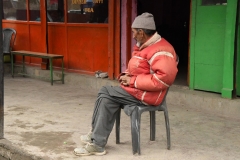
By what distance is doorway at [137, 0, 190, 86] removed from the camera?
11.5 meters

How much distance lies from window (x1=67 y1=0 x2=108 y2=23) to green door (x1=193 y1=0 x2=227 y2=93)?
226 cm

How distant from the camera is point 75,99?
7332mm

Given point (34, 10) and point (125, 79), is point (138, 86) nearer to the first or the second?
point (125, 79)

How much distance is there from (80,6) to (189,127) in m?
4.21

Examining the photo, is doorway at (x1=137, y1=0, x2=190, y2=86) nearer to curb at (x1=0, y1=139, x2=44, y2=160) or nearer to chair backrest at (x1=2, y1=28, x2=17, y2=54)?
chair backrest at (x1=2, y1=28, x2=17, y2=54)

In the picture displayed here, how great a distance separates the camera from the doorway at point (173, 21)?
37.8 feet

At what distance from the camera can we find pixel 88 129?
5414 mm

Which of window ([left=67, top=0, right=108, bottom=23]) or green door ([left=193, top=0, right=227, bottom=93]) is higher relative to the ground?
window ([left=67, top=0, right=108, bottom=23])

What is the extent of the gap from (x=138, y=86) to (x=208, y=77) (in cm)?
266

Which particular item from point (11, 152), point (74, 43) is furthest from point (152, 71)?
point (74, 43)

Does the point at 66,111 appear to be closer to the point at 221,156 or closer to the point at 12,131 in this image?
the point at 12,131

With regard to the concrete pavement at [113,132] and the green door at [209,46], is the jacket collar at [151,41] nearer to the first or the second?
the concrete pavement at [113,132]

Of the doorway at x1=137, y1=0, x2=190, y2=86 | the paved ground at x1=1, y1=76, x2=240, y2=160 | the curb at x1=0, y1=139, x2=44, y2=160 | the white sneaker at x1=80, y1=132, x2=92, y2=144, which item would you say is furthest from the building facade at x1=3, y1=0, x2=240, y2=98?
the curb at x1=0, y1=139, x2=44, y2=160

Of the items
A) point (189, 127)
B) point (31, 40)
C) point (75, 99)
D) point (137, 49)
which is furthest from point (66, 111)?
point (31, 40)
